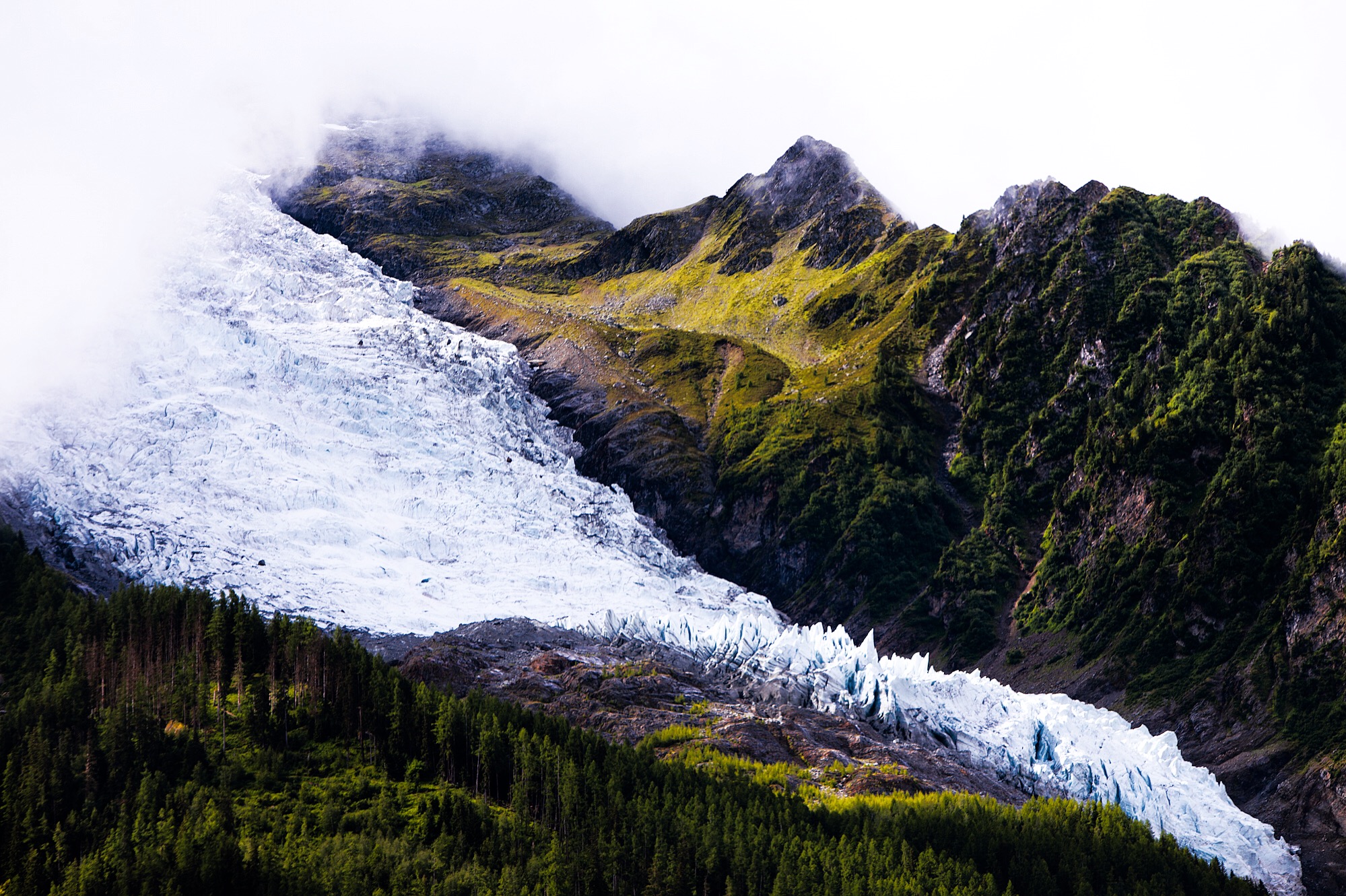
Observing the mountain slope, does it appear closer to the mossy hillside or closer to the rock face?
the mossy hillside

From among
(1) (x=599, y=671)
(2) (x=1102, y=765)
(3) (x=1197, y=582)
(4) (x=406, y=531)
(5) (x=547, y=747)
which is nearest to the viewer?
(5) (x=547, y=747)

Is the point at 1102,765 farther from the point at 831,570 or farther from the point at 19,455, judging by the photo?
the point at 19,455

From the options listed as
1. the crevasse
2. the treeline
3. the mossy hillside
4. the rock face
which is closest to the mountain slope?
the mossy hillside

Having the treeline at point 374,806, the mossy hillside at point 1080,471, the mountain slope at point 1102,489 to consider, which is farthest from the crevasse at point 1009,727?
the mossy hillside at point 1080,471

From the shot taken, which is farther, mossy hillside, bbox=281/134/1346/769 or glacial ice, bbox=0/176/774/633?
mossy hillside, bbox=281/134/1346/769

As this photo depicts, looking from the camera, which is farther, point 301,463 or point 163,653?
point 301,463

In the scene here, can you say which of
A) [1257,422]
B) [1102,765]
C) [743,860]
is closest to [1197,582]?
[1257,422]

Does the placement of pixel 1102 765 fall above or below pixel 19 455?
below

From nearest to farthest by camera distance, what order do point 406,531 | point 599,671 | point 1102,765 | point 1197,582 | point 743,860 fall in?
1. point 743,860
2. point 1102,765
3. point 599,671
4. point 1197,582
5. point 406,531
